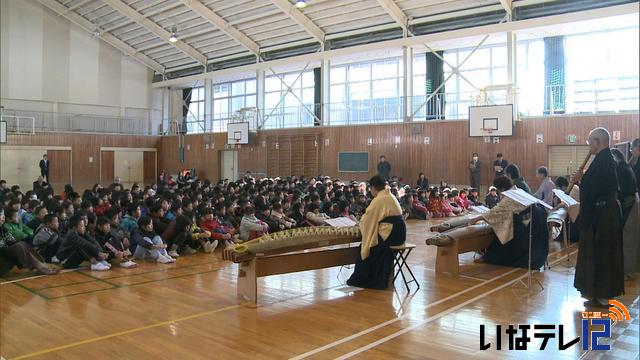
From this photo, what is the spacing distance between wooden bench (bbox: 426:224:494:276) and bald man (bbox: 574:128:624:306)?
187 cm

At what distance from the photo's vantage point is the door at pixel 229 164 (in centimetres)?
2686

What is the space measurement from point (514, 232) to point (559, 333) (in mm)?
3275

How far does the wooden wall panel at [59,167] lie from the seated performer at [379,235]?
22.8 meters

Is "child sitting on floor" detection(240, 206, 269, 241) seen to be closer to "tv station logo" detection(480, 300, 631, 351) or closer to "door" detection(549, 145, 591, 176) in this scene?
"tv station logo" detection(480, 300, 631, 351)

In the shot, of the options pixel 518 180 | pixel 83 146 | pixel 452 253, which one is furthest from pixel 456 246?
pixel 83 146

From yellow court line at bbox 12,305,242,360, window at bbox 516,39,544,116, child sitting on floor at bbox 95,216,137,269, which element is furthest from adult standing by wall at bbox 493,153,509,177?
yellow court line at bbox 12,305,242,360

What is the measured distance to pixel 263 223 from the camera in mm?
10016

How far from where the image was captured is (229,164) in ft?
89.2

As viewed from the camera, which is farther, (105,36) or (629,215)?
(105,36)

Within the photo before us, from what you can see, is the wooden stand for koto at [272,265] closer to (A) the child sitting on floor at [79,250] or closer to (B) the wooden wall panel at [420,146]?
(A) the child sitting on floor at [79,250]

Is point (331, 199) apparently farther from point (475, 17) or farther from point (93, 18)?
point (93, 18)

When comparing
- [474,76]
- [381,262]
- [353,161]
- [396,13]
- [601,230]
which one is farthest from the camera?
[353,161]

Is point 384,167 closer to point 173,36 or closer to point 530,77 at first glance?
point 530,77

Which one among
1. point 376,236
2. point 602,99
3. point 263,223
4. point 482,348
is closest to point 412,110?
point 602,99
